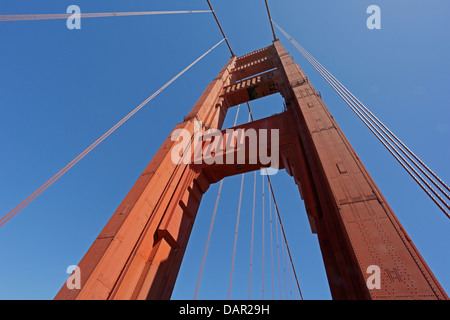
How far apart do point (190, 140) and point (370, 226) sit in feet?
23.5

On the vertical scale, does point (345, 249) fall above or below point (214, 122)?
below

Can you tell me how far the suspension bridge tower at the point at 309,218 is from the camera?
11.6ft

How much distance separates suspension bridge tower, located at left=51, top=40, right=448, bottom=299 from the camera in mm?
3539

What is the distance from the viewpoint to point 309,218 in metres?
6.24

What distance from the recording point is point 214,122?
11.9 metres

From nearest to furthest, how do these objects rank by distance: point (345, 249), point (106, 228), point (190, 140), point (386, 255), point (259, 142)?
point (386, 255), point (345, 249), point (106, 228), point (259, 142), point (190, 140)

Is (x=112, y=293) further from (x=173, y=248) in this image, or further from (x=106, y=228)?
(x=173, y=248)

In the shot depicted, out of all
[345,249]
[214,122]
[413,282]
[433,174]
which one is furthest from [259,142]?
[413,282]
